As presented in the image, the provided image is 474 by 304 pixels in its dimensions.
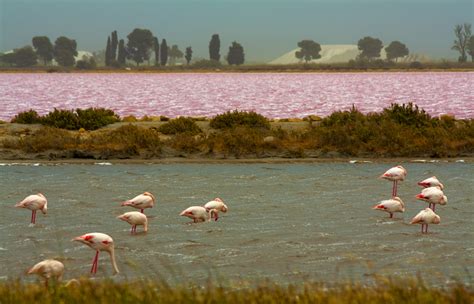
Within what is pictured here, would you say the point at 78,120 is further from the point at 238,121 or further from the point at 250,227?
the point at 250,227

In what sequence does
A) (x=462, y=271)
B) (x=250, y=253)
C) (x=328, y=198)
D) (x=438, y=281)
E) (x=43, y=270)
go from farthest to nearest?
(x=328, y=198)
(x=250, y=253)
(x=462, y=271)
(x=438, y=281)
(x=43, y=270)

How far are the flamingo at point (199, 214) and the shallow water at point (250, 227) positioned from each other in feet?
0.73

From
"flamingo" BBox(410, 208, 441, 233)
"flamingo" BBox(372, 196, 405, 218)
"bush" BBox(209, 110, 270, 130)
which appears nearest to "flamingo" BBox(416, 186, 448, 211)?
"flamingo" BBox(372, 196, 405, 218)

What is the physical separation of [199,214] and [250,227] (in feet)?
3.18

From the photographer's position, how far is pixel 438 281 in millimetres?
11797

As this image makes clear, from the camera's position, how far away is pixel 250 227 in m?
16.0

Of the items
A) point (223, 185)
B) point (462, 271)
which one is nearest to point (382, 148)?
point (223, 185)

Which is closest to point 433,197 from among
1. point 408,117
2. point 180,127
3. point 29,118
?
point 408,117

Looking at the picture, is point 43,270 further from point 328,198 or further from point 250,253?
point 328,198

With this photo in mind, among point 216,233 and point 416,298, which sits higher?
point 416,298

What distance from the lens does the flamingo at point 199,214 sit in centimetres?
1602

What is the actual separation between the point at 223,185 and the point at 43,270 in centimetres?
1090

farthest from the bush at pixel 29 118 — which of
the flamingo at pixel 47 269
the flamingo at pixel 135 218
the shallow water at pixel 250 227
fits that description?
the flamingo at pixel 47 269

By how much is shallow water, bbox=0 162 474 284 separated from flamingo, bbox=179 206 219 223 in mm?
223
